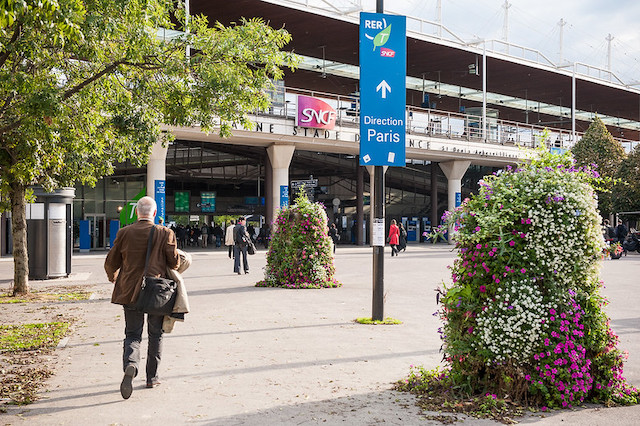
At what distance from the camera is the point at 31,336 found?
331 inches

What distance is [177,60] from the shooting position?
32.1 ft

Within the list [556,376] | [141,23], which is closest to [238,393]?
[556,376]

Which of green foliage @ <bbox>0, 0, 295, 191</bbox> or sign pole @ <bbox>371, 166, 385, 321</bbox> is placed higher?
green foliage @ <bbox>0, 0, 295, 191</bbox>

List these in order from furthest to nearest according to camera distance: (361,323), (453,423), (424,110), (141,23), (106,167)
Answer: (424,110), (106,167), (361,323), (141,23), (453,423)

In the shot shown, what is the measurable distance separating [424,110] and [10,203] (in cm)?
2768

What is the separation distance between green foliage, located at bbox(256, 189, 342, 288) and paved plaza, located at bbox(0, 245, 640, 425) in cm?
165

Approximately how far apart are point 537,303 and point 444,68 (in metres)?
37.4

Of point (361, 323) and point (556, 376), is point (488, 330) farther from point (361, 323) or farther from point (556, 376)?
point (361, 323)

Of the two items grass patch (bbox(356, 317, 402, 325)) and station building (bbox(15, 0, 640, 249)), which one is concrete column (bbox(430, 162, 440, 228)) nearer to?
station building (bbox(15, 0, 640, 249))

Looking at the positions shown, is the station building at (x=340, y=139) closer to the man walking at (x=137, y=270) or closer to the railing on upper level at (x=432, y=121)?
the railing on upper level at (x=432, y=121)

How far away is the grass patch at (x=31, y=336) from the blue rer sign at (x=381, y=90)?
4783 millimetres

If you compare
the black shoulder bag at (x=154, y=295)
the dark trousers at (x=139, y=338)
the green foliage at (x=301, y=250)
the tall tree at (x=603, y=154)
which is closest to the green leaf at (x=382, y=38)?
the black shoulder bag at (x=154, y=295)

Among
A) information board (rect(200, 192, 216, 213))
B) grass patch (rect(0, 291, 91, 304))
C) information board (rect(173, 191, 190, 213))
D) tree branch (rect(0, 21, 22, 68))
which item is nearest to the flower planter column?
information board (rect(200, 192, 216, 213))

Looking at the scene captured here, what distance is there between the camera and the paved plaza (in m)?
4.92
